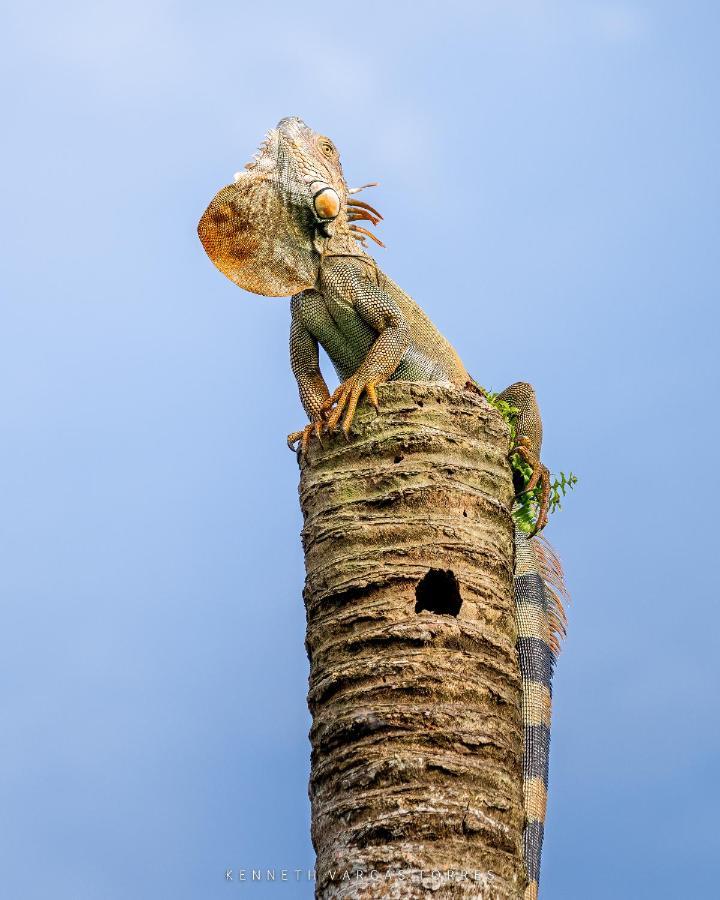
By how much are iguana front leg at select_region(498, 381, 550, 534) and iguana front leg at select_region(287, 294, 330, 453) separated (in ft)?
3.42

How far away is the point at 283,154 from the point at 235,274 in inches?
27.9

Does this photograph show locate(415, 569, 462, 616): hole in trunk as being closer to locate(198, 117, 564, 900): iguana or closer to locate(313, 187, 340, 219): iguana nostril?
locate(198, 117, 564, 900): iguana

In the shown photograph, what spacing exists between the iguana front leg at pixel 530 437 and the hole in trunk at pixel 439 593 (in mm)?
1872

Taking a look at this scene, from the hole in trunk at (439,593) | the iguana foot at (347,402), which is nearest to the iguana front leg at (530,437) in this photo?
the iguana foot at (347,402)

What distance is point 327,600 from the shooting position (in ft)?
15.8

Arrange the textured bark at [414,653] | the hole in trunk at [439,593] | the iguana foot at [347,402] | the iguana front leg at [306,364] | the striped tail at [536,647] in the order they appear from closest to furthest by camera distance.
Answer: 1. the textured bark at [414,653]
2. the hole in trunk at [439,593]
3. the iguana foot at [347,402]
4. the iguana front leg at [306,364]
5. the striped tail at [536,647]

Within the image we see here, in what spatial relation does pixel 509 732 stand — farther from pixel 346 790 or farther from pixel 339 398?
pixel 339 398

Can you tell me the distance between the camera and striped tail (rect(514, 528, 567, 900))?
294 inches

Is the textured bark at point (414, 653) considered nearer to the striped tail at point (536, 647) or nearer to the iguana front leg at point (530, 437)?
the iguana front leg at point (530, 437)

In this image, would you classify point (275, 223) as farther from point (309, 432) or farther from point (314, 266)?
point (309, 432)

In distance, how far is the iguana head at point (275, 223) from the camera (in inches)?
267

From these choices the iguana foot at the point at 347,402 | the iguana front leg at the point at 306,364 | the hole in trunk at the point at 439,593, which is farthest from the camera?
the iguana front leg at the point at 306,364

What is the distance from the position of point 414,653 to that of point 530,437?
295cm

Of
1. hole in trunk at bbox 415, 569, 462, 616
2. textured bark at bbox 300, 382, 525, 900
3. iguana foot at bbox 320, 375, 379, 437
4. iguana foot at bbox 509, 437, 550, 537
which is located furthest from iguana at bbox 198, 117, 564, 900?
hole in trunk at bbox 415, 569, 462, 616
